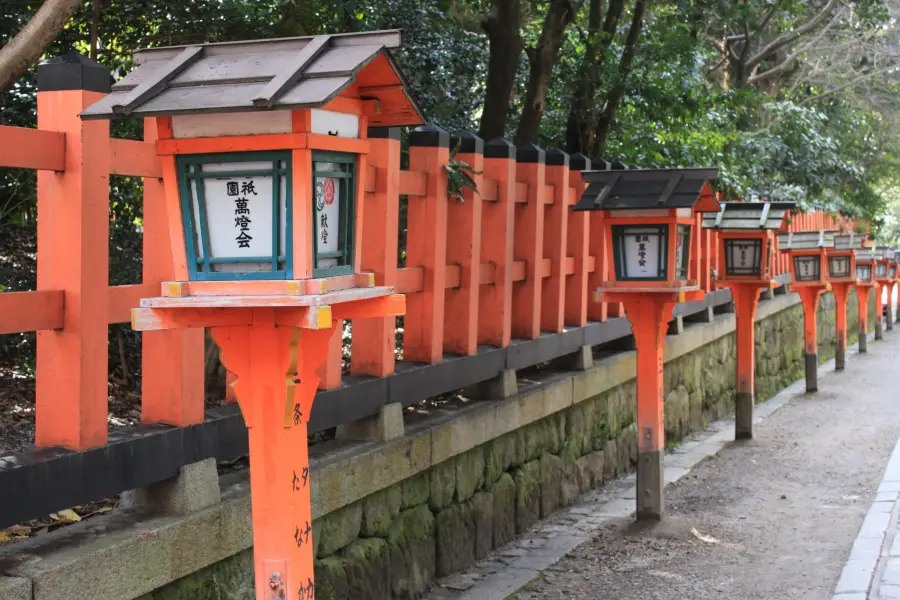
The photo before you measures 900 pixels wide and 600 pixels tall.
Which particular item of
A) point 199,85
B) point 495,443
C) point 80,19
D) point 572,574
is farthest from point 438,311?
point 199,85

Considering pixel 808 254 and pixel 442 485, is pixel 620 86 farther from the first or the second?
pixel 808 254

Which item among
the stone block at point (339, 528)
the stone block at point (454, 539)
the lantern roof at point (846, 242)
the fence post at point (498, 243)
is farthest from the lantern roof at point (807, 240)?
the stone block at point (339, 528)

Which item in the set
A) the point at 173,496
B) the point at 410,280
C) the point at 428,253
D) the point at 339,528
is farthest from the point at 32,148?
the point at 428,253

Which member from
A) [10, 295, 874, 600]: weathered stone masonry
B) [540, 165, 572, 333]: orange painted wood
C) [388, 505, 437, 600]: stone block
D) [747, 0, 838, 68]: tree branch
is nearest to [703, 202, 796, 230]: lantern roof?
[10, 295, 874, 600]: weathered stone masonry

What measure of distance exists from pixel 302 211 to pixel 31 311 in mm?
1122

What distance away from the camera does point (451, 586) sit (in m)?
6.52

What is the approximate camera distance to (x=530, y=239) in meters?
8.12

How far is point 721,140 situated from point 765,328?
5.99 meters

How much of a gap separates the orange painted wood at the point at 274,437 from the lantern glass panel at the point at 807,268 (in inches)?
578

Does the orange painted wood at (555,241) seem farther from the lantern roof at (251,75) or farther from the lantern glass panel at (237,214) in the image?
the lantern glass panel at (237,214)

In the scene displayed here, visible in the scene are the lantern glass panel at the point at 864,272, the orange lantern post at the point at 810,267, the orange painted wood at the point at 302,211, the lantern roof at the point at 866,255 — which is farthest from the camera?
the lantern glass panel at the point at 864,272

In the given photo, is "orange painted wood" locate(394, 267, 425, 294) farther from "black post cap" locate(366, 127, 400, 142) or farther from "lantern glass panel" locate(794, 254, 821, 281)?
"lantern glass panel" locate(794, 254, 821, 281)

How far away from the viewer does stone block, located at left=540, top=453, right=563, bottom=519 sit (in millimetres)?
8312

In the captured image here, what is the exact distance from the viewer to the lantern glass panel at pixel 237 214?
3381 mm
